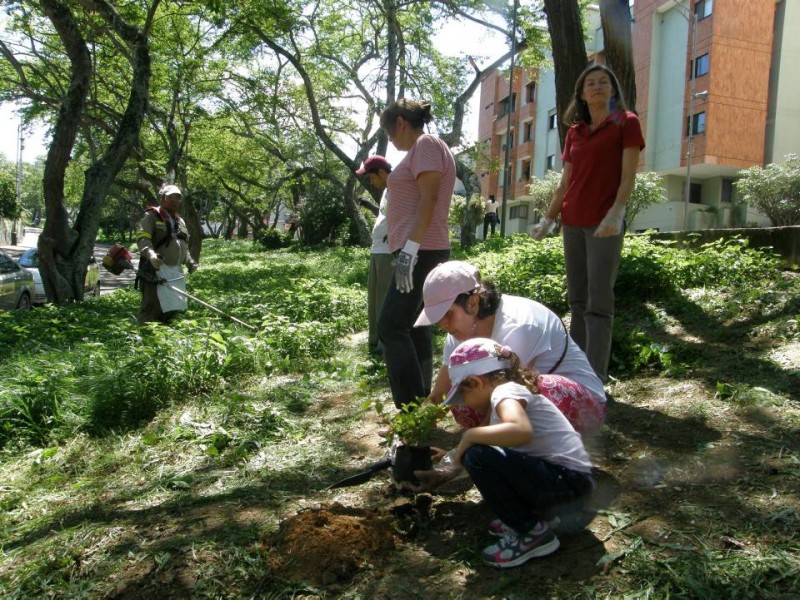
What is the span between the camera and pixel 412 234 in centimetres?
322

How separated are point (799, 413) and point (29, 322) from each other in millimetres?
7415

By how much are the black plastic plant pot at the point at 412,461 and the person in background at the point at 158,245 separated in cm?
401

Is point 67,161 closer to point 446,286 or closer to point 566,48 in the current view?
point 566,48

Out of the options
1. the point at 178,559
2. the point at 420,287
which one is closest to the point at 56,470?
the point at 178,559

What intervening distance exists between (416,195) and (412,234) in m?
0.30

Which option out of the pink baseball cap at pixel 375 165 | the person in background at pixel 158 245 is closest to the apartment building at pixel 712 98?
the person in background at pixel 158 245

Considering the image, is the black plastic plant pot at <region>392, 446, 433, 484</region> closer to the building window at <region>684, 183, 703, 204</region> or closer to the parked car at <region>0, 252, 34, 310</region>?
the parked car at <region>0, 252, 34, 310</region>

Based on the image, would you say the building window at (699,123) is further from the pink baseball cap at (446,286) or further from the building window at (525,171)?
the pink baseball cap at (446,286)

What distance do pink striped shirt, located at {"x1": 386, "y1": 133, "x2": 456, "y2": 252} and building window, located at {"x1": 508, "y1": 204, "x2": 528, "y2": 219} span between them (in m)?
→ 39.4

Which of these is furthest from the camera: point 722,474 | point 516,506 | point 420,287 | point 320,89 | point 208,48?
point 320,89

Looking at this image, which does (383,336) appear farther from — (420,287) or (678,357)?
(678,357)

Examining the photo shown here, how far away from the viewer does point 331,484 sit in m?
3.03

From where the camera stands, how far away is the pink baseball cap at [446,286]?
249 cm

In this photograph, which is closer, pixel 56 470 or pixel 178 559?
pixel 178 559
